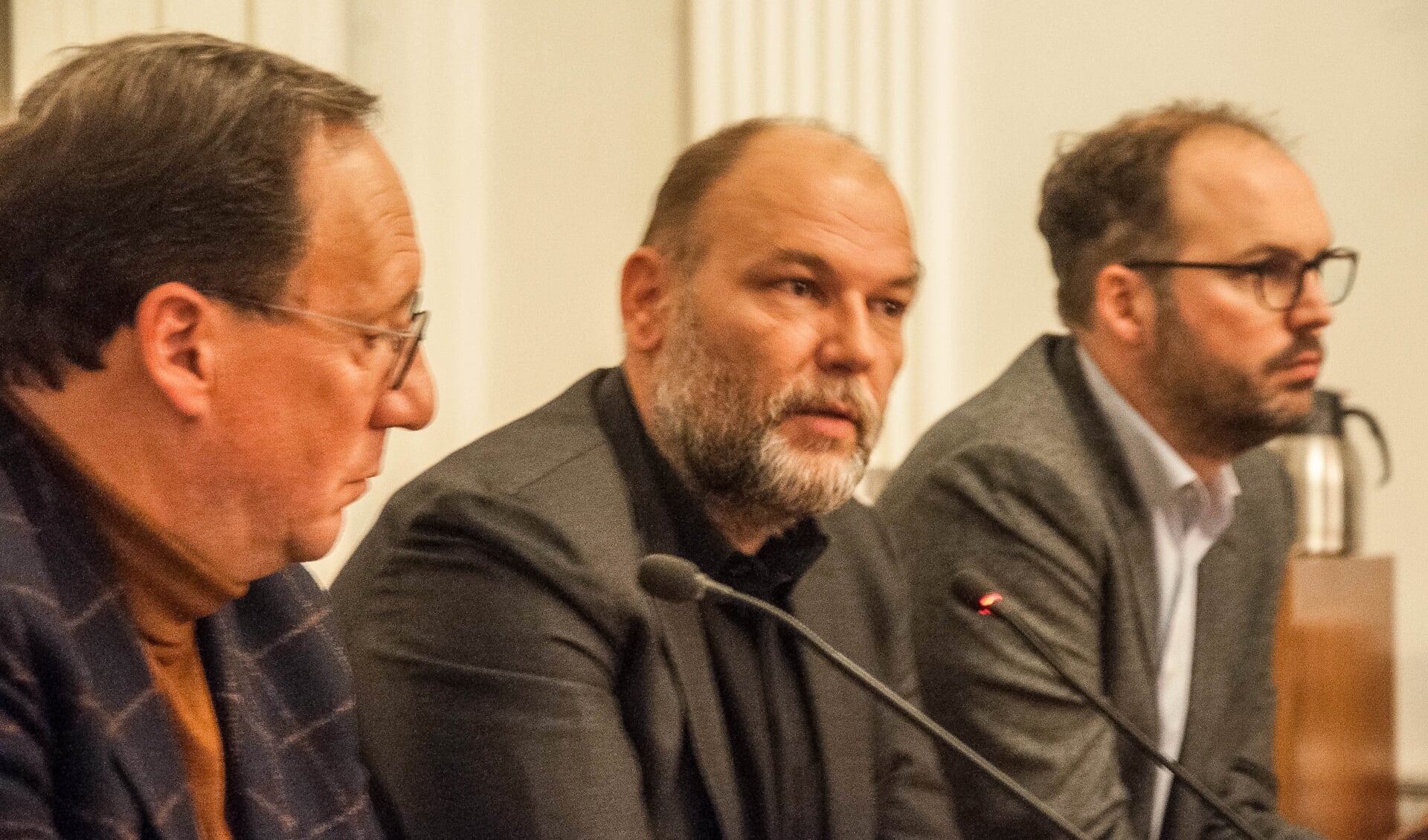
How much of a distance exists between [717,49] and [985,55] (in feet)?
1.92

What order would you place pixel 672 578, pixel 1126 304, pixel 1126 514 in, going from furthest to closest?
1. pixel 1126 304
2. pixel 1126 514
3. pixel 672 578

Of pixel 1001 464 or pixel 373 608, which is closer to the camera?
pixel 373 608

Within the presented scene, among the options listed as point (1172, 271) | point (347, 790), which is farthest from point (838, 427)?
point (1172, 271)

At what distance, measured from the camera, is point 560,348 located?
3361 millimetres

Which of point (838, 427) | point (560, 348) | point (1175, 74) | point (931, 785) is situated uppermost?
point (1175, 74)

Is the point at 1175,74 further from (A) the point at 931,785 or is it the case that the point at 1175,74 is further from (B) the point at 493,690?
(B) the point at 493,690

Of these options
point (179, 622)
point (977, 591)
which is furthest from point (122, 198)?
point (977, 591)

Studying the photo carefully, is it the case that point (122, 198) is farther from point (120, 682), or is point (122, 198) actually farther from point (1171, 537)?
point (1171, 537)

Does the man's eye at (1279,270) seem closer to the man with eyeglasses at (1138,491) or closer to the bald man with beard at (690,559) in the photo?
the man with eyeglasses at (1138,491)

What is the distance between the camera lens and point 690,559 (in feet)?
5.78

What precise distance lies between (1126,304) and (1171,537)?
0.39 m

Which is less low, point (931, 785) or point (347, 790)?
point (347, 790)

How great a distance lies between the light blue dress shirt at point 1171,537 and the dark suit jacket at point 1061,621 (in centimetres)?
2

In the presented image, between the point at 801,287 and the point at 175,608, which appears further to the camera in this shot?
the point at 801,287
